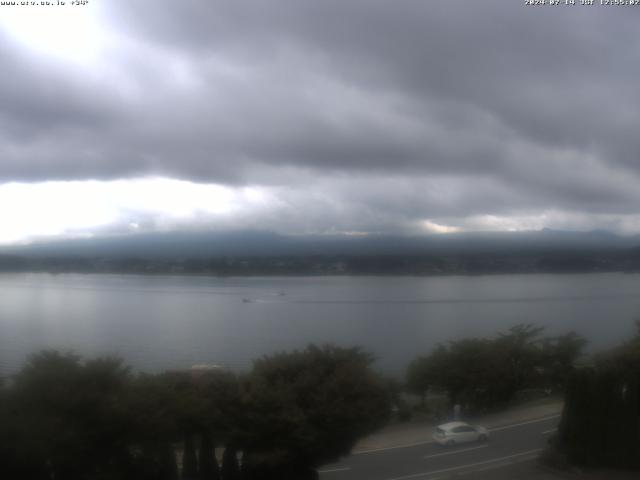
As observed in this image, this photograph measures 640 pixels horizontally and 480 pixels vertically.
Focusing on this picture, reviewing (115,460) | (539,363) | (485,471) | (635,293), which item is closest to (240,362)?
(115,460)

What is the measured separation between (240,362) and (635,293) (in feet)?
75.3

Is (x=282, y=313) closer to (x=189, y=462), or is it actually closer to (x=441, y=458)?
(x=441, y=458)

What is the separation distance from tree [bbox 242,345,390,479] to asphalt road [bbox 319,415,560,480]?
1.56 feet

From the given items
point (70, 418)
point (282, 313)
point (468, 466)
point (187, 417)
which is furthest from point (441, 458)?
point (282, 313)

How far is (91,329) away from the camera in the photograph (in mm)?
21641

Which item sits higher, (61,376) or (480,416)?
(61,376)

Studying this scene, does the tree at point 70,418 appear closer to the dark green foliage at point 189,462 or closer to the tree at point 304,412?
the dark green foliage at point 189,462

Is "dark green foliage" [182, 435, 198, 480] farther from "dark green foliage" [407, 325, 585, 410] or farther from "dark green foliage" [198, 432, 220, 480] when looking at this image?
"dark green foliage" [407, 325, 585, 410]

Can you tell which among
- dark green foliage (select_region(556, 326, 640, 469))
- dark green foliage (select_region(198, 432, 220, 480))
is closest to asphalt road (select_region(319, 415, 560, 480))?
dark green foliage (select_region(556, 326, 640, 469))

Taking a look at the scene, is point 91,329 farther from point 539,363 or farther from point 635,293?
point 635,293

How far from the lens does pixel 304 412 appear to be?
39.8 ft

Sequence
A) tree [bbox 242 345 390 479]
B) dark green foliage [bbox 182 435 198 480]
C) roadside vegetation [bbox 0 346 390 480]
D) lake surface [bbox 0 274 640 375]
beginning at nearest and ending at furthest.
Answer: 1. roadside vegetation [bbox 0 346 390 480]
2. dark green foliage [bbox 182 435 198 480]
3. tree [bbox 242 345 390 479]
4. lake surface [bbox 0 274 640 375]

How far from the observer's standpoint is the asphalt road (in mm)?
11641

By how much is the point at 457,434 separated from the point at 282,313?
15.9m
